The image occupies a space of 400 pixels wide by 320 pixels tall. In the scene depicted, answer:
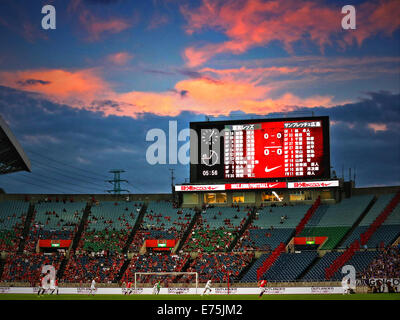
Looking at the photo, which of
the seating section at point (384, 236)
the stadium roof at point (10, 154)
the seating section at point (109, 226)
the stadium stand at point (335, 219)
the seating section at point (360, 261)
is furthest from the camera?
the seating section at point (109, 226)

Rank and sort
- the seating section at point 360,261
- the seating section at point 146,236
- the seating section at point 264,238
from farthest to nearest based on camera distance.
→ 1. the seating section at point 146,236
2. the seating section at point 264,238
3. the seating section at point 360,261

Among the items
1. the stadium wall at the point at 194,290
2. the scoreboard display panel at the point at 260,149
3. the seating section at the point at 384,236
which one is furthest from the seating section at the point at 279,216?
the stadium wall at the point at 194,290

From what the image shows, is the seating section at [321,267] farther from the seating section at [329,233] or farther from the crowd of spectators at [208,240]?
the crowd of spectators at [208,240]

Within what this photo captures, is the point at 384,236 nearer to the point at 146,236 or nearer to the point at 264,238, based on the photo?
the point at 264,238

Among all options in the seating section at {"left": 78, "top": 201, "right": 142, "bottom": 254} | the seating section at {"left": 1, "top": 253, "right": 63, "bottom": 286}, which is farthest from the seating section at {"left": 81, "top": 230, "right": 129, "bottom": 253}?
the seating section at {"left": 1, "top": 253, "right": 63, "bottom": 286}

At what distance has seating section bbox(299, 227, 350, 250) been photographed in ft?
236

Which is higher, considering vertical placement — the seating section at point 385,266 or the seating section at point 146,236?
the seating section at point 146,236

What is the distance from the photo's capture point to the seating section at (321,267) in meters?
62.9

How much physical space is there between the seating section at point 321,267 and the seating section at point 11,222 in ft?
124
